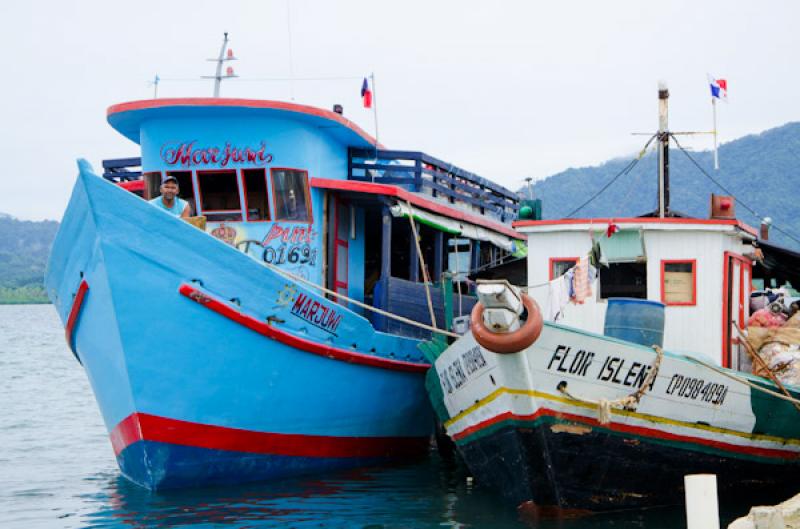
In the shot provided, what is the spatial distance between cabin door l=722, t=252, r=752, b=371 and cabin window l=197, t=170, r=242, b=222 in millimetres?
6374

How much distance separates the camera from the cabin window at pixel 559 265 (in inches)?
502

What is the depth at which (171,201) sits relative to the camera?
37.2 feet

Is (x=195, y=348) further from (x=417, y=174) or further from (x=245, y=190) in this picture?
(x=417, y=174)

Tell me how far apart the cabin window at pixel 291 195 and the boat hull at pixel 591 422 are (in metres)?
3.04

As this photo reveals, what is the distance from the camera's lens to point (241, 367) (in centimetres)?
1104

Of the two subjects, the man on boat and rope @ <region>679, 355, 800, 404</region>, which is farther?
the man on boat

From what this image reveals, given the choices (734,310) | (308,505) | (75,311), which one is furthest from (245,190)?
(734,310)

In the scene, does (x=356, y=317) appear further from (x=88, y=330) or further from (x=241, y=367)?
(x=88, y=330)

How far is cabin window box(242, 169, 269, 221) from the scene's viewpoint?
13.2 m

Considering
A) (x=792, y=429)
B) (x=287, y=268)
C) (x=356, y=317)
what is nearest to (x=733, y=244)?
(x=792, y=429)

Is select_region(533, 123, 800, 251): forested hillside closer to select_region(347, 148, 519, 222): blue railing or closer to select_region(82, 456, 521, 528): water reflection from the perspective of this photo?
select_region(347, 148, 519, 222): blue railing

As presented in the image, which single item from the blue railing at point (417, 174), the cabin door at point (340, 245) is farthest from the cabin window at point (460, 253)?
the cabin door at point (340, 245)

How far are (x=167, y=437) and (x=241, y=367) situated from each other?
109cm

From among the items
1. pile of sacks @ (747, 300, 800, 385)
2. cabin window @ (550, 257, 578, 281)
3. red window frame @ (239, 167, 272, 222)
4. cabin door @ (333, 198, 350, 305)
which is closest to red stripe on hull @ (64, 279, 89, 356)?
red window frame @ (239, 167, 272, 222)
